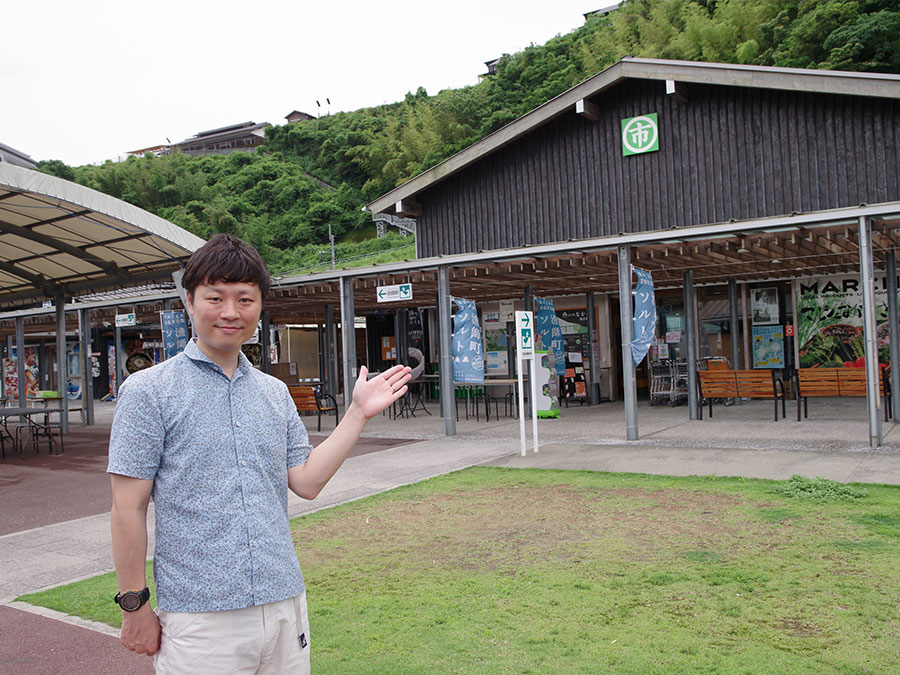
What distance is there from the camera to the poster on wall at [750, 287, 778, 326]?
58.1 ft

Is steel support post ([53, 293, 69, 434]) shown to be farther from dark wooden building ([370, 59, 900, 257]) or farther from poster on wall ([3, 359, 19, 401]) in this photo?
poster on wall ([3, 359, 19, 401])

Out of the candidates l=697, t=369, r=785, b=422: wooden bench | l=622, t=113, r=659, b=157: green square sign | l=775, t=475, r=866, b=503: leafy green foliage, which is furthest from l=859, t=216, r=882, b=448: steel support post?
l=622, t=113, r=659, b=157: green square sign

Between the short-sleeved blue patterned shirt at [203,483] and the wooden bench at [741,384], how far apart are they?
38.0ft

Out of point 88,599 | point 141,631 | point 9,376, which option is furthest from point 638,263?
point 9,376

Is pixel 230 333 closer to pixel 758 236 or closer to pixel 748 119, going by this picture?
pixel 758 236

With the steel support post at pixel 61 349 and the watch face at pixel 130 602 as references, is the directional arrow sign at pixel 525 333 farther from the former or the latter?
the steel support post at pixel 61 349

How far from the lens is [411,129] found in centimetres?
5519

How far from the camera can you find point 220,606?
199cm

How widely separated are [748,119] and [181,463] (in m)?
Answer: 13.8

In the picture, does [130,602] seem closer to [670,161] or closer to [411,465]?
[411,465]

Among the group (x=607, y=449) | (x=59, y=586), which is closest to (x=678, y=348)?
(x=607, y=449)

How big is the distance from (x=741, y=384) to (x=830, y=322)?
18.5ft

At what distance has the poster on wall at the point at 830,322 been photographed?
1689 centimetres

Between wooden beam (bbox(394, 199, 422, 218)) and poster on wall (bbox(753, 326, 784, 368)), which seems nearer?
wooden beam (bbox(394, 199, 422, 218))
